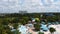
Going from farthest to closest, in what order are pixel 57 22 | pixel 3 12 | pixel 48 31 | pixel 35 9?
pixel 35 9, pixel 3 12, pixel 57 22, pixel 48 31

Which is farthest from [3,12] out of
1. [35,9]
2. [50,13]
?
[50,13]

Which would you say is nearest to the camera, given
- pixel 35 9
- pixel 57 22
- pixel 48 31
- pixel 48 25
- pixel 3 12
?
pixel 48 31

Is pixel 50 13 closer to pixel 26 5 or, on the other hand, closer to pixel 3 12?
pixel 26 5

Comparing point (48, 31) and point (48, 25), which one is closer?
point (48, 31)

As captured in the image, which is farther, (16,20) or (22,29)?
(16,20)

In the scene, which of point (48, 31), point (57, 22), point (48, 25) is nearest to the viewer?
point (48, 31)


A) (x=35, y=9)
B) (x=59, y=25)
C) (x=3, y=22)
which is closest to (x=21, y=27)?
(x=3, y=22)

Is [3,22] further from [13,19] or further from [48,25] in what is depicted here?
[48,25]

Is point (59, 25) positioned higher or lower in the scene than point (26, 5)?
lower

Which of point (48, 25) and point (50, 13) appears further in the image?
point (50, 13)
